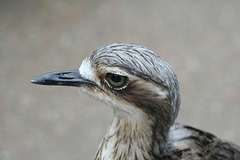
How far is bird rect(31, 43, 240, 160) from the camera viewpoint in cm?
175

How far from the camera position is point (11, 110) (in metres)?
3.72

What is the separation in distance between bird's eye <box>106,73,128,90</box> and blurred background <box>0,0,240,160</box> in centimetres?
187

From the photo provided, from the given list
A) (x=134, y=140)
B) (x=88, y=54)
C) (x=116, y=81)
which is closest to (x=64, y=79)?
(x=116, y=81)

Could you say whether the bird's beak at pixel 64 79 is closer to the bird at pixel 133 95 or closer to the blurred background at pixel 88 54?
the bird at pixel 133 95

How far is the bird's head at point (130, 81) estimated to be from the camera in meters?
1.73

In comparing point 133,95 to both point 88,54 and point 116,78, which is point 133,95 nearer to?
point 116,78

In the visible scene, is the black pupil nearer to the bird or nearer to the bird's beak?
the bird

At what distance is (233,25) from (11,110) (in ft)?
8.63

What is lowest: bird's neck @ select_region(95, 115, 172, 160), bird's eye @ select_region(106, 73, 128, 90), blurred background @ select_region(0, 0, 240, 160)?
bird's neck @ select_region(95, 115, 172, 160)

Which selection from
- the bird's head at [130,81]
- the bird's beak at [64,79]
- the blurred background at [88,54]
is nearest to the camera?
the bird's head at [130,81]

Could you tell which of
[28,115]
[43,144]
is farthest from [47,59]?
[43,144]

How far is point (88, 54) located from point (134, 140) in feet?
7.27

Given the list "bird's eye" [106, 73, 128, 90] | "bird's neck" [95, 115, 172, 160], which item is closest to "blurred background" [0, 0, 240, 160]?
"bird's neck" [95, 115, 172, 160]

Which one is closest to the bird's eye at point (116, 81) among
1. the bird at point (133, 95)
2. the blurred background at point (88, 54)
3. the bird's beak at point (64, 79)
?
the bird at point (133, 95)
